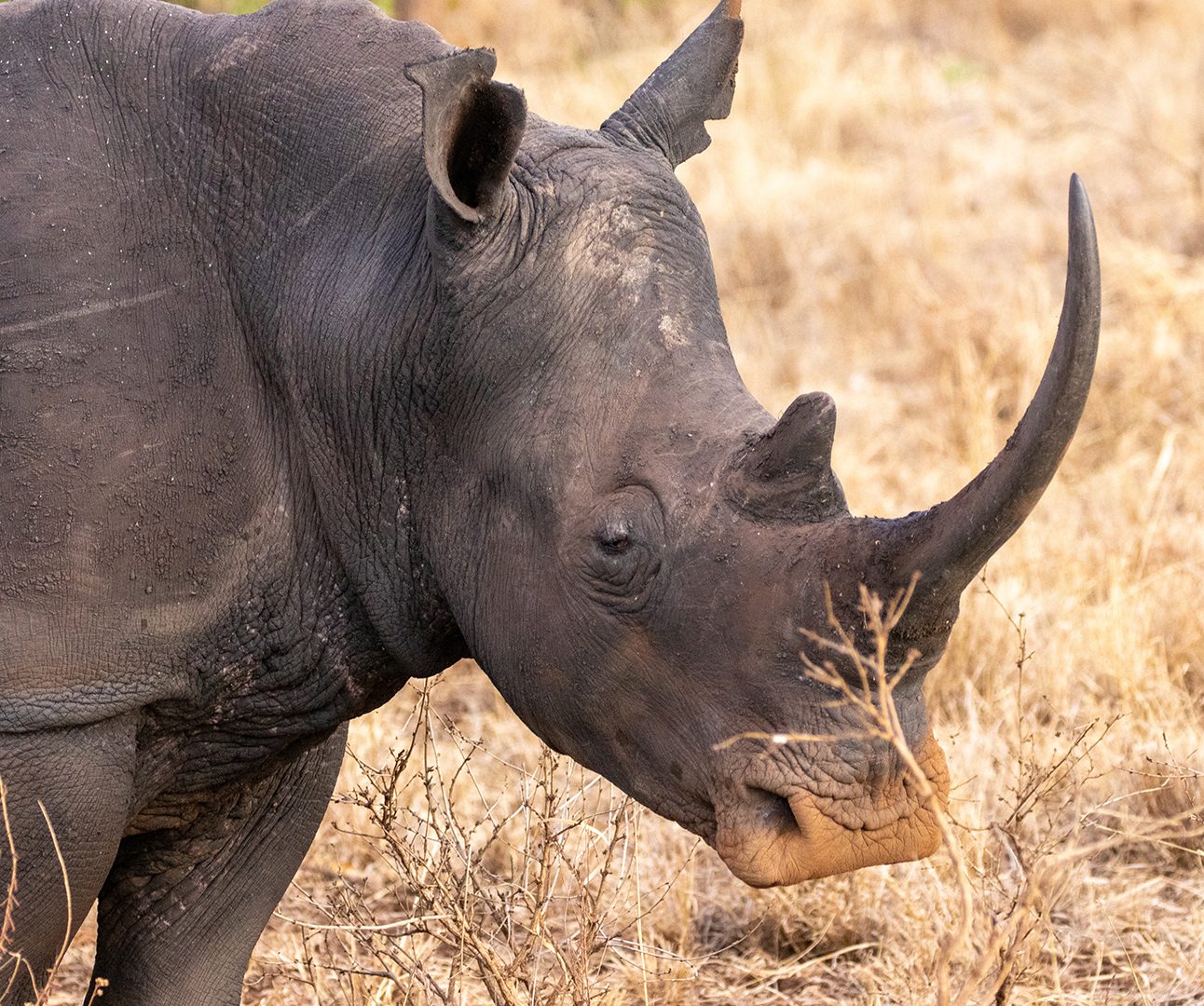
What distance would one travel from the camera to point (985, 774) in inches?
195

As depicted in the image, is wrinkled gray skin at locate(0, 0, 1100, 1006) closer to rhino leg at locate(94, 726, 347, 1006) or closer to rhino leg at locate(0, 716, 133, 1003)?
rhino leg at locate(0, 716, 133, 1003)

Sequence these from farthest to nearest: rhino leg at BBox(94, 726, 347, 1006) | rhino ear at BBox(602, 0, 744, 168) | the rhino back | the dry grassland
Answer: the dry grassland → rhino leg at BBox(94, 726, 347, 1006) → rhino ear at BBox(602, 0, 744, 168) → the rhino back

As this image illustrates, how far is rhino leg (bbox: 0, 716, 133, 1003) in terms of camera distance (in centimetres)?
305

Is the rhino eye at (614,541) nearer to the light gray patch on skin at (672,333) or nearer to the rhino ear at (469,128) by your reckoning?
the light gray patch on skin at (672,333)

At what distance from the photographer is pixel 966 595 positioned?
5980mm

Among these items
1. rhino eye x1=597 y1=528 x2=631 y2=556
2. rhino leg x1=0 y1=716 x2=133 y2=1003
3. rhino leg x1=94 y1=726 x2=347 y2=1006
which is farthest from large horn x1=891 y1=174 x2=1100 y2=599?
rhino leg x1=94 y1=726 x2=347 y2=1006

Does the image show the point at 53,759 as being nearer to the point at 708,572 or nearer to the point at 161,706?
the point at 161,706

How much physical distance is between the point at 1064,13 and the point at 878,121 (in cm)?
343

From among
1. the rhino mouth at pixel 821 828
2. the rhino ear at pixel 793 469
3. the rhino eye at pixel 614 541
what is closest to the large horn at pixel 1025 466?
the rhino ear at pixel 793 469

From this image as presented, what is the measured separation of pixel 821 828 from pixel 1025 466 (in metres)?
0.63

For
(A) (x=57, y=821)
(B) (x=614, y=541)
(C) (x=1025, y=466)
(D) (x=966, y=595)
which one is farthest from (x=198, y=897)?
(D) (x=966, y=595)

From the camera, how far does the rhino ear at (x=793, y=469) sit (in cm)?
278

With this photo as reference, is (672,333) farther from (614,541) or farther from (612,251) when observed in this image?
(614,541)

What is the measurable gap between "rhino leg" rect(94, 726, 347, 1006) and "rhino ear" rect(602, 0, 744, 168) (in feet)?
4.60
